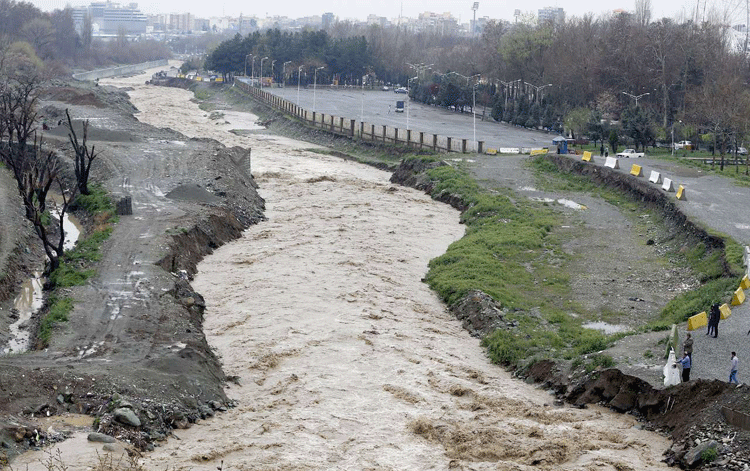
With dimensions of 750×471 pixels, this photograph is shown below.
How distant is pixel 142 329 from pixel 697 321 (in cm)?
1649

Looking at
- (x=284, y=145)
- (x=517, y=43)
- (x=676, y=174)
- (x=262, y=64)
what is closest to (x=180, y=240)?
(x=676, y=174)

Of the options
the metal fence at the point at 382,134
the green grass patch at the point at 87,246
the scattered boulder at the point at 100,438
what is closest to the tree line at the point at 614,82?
the metal fence at the point at 382,134

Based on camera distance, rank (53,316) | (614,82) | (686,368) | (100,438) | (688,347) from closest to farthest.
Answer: (100,438), (686,368), (688,347), (53,316), (614,82)

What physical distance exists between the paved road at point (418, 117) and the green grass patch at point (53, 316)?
2166 inches

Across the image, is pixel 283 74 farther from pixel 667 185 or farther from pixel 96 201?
pixel 96 201

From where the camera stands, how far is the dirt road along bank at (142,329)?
25.8 meters

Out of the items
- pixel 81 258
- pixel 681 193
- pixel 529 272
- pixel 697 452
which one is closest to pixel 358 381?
pixel 697 452

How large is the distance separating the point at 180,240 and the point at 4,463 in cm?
2174

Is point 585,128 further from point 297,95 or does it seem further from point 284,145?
point 297,95

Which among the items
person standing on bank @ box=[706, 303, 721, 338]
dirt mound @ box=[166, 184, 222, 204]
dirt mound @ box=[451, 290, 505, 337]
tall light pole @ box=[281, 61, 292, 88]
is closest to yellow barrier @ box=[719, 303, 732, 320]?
person standing on bank @ box=[706, 303, 721, 338]

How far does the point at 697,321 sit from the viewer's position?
31.4 meters

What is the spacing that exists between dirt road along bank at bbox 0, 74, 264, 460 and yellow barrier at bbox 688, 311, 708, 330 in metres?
13.7

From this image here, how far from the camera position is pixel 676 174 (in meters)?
62.1

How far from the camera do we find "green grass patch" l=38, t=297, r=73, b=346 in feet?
103
